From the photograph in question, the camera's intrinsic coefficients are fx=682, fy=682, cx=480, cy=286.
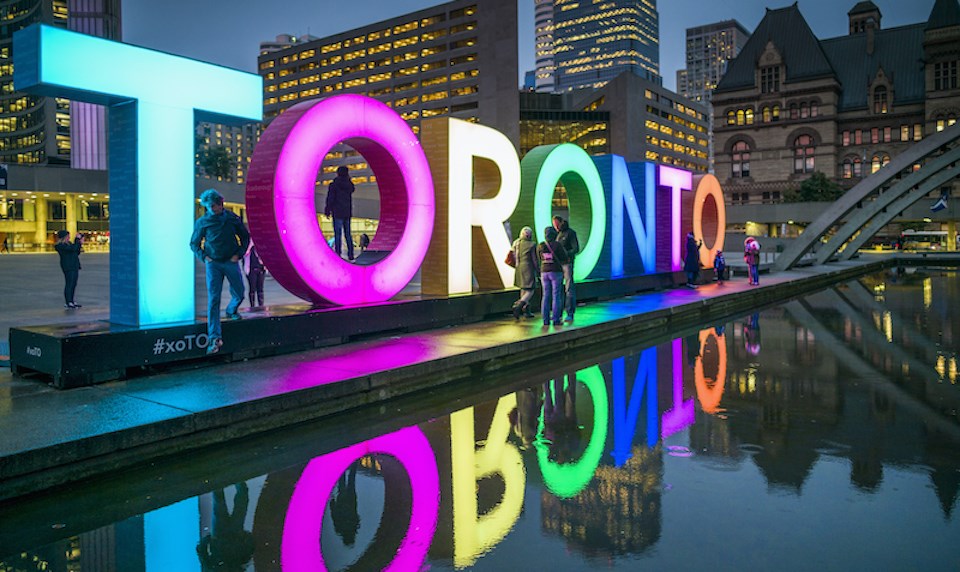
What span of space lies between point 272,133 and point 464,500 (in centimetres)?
698

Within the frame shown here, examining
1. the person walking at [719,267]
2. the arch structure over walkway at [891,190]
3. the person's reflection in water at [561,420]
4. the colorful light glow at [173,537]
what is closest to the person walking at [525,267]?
the person's reflection in water at [561,420]

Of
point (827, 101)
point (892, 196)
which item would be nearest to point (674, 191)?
point (892, 196)

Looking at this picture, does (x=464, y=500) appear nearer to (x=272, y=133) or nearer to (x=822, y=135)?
(x=272, y=133)

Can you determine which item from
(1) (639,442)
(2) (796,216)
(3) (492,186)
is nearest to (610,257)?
(3) (492,186)

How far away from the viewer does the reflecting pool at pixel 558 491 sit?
400 centimetres

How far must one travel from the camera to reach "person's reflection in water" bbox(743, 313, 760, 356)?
12059mm

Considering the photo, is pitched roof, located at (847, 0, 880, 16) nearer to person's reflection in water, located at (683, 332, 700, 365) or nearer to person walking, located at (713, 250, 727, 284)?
person walking, located at (713, 250, 727, 284)

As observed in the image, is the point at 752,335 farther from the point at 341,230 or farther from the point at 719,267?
the point at 719,267

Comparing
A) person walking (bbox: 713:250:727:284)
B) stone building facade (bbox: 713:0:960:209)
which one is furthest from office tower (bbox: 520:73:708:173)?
person walking (bbox: 713:250:727:284)

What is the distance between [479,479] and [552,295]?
8.02 metres

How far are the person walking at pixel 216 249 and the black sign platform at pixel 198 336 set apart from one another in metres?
0.18

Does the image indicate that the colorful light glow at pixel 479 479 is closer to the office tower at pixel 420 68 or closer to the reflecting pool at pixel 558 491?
the reflecting pool at pixel 558 491

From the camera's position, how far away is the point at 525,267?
44.9 feet

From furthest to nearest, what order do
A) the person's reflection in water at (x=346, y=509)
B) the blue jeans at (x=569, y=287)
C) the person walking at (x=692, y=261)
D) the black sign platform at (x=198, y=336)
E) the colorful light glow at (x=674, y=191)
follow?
1. the person walking at (x=692, y=261)
2. the colorful light glow at (x=674, y=191)
3. the blue jeans at (x=569, y=287)
4. the black sign platform at (x=198, y=336)
5. the person's reflection in water at (x=346, y=509)
